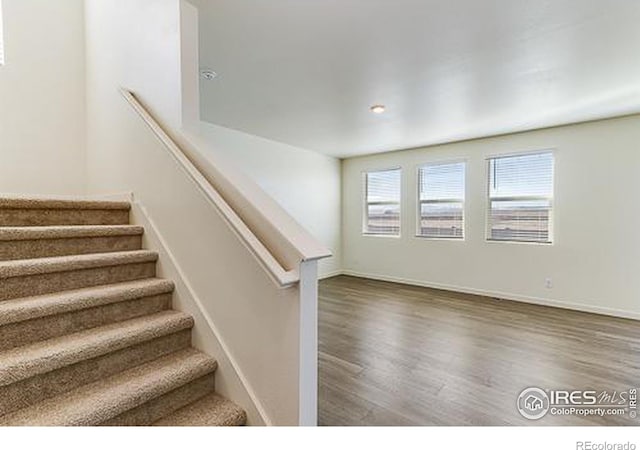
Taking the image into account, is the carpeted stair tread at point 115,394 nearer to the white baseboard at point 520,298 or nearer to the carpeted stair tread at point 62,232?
the carpeted stair tread at point 62,232

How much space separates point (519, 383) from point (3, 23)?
15.8 ft

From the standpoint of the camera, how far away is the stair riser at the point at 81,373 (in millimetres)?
1107

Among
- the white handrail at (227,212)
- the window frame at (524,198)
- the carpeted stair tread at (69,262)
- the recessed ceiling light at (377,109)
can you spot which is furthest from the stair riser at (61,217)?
the window frame at (524,198)

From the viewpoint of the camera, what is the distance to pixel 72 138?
108 inches

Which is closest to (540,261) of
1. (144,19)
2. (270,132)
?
(270,132)

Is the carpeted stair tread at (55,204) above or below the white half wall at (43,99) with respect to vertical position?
below

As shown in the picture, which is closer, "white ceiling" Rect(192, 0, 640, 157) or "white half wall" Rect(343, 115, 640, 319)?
"white ceiling" Rect(192, 0, 640, 157)

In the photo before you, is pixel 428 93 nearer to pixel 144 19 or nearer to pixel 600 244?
pixel 144 19

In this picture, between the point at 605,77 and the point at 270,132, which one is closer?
the point at 605,77

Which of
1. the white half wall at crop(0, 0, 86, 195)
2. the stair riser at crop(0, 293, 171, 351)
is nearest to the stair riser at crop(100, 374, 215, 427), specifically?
the stair riser at crop(0, 293, 171, 351)

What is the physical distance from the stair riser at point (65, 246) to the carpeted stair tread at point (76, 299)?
1.03ft

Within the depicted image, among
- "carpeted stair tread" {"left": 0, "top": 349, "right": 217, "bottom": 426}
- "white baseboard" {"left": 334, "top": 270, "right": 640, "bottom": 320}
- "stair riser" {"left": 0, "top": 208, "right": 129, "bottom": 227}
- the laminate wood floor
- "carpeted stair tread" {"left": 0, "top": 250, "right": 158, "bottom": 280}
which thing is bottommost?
the laminate wood floor

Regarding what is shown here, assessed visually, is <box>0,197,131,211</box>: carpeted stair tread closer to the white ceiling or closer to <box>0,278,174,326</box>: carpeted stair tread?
<box>0,278,174,326</box>: carpeted stair tread
